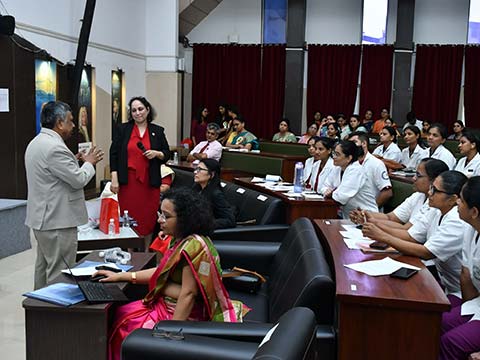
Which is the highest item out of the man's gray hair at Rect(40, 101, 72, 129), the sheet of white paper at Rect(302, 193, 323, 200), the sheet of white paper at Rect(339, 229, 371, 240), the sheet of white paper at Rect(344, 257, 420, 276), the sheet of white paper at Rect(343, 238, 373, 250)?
the man's gray hair at Rect(40, 101, 72, 129)

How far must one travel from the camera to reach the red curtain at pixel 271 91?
13.8 m

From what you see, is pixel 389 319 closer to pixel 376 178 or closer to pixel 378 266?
pixel 378 266

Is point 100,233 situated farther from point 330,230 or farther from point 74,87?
point 74,87

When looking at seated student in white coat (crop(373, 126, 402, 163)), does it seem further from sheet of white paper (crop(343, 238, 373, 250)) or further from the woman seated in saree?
sheet of white paper (crop(343, 238, 373, 250))

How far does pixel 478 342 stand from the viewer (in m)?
2.51

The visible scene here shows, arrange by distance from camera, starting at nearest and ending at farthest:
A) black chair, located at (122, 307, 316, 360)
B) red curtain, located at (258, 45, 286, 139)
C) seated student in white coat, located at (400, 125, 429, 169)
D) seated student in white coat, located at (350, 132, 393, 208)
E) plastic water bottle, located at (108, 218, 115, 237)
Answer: black chair, located at (122, 307, 316, 360)
plastic water bottle, located at (108, 218, 115, 237)
seated student in white coat, located at (350, 132, 393, 208)
seated student in white coat, located at (400, 125, 429, 169)
red curtain, located at (258, 45, 286, 139)

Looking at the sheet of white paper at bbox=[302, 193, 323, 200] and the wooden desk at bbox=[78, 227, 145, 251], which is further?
the sheet of white paper at bbox=[302, 193, 323, 200]

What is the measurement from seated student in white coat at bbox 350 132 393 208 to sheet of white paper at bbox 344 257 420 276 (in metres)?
2.62

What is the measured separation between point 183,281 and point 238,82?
11847 millimetres

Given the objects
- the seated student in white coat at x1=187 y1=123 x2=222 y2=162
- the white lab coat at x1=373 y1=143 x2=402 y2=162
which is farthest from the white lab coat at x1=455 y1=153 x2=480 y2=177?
the seated student in white coat at x1=187 y1=123 x2=222 y2=162

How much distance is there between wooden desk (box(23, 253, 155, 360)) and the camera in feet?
8.24

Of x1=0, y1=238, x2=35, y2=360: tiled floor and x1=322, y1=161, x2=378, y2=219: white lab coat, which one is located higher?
x1=322, y1=161, x2=378, y2=219: white lab coat

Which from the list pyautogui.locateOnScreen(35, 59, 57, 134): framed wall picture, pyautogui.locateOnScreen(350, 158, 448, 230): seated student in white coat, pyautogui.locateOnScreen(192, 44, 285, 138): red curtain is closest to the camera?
pyautogui.locateOnScreen(350, 158, 448, 230): seated student in white coat

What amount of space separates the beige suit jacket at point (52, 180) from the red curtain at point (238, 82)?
10603 mm
